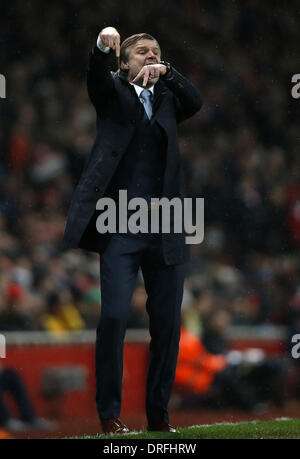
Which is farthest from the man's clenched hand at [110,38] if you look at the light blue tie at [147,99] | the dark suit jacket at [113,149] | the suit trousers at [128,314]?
the suit trousers at [128,314]

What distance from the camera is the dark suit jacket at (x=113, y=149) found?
15.2ft

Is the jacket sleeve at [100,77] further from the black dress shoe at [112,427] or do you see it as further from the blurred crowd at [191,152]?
the blurred crowd at [191,152]

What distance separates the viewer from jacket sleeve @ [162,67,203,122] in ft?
15.3

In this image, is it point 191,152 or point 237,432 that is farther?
point 191,152

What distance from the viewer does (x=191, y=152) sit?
11.9m

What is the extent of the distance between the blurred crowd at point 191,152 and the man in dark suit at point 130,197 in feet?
13.0

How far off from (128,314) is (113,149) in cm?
67

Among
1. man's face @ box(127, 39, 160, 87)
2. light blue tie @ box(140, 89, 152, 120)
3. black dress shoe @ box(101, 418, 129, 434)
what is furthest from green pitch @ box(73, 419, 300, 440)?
man's face @ box(127, 39, 160, 87)

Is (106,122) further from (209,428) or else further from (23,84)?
(23,84)

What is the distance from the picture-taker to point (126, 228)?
4.67 meters

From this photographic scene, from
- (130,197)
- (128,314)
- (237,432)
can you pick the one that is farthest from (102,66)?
(237,432)

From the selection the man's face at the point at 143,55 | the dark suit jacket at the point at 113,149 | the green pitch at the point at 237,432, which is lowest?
the green pitch at the point at 237,432

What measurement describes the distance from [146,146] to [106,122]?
19cm

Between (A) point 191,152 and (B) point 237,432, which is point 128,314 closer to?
(B) point 237,432
